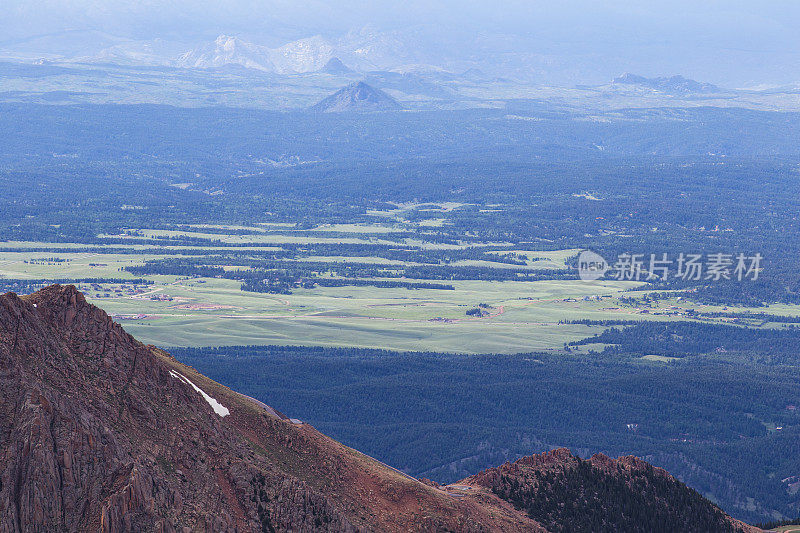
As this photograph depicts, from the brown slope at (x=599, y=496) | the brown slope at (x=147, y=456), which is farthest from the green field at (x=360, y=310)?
the brown slope at (x=147, y=456)

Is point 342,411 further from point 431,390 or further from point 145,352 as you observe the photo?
point 145,352

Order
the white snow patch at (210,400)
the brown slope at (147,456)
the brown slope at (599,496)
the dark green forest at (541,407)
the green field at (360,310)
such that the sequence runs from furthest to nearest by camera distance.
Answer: the green field at (360,310)
the dark green forest at (541,407)
the brown slope at (599,496)
the white snow patch at (210,400)
the brown slope at (147,456)

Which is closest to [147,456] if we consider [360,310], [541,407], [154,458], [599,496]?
[154,458]

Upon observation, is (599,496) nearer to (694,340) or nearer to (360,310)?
(694,340)

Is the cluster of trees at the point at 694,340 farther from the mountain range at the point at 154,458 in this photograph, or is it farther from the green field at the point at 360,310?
the mountain range at the point at 154,458

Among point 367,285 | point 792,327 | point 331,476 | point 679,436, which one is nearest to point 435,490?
point 331,476
